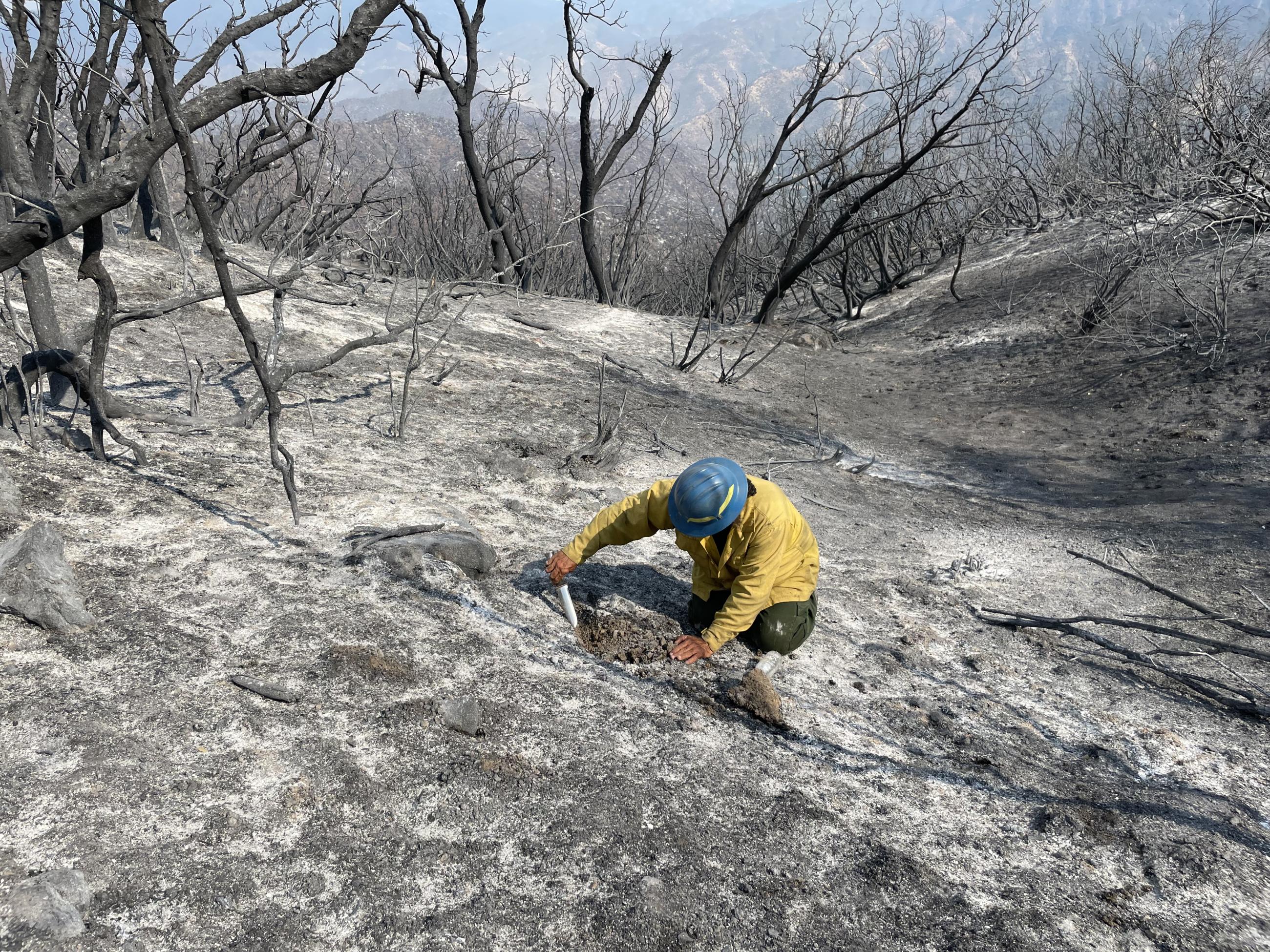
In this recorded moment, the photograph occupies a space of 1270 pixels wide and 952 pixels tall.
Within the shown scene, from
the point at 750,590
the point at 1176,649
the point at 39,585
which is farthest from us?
the point at 1176,649

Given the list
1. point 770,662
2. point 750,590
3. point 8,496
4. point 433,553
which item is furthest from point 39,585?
point 770,662

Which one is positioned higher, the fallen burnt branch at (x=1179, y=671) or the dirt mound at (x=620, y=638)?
the dirt mound at (x=620, y=638)

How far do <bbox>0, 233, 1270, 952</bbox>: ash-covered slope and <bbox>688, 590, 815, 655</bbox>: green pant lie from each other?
3.8 inches

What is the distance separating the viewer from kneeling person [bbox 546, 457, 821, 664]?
2.83 meters

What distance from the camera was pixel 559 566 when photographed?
123 inches

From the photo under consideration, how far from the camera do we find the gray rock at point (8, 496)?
2.98m

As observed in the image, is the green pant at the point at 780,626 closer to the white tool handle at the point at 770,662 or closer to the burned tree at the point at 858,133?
the white tool handle at the point at 770,662

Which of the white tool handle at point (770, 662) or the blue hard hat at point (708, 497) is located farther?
the white tool handle at point (770, 662)

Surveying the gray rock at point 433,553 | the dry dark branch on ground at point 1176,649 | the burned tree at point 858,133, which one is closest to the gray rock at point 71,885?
the gray rock at point 433,553

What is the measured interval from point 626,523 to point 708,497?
18.3 inches

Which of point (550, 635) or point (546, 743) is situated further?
point (550, 635)

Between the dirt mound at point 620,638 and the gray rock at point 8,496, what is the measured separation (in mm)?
2126

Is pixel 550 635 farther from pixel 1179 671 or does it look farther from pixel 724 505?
pixel 1179 671

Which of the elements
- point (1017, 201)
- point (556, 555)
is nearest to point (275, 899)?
point (556, 555)
